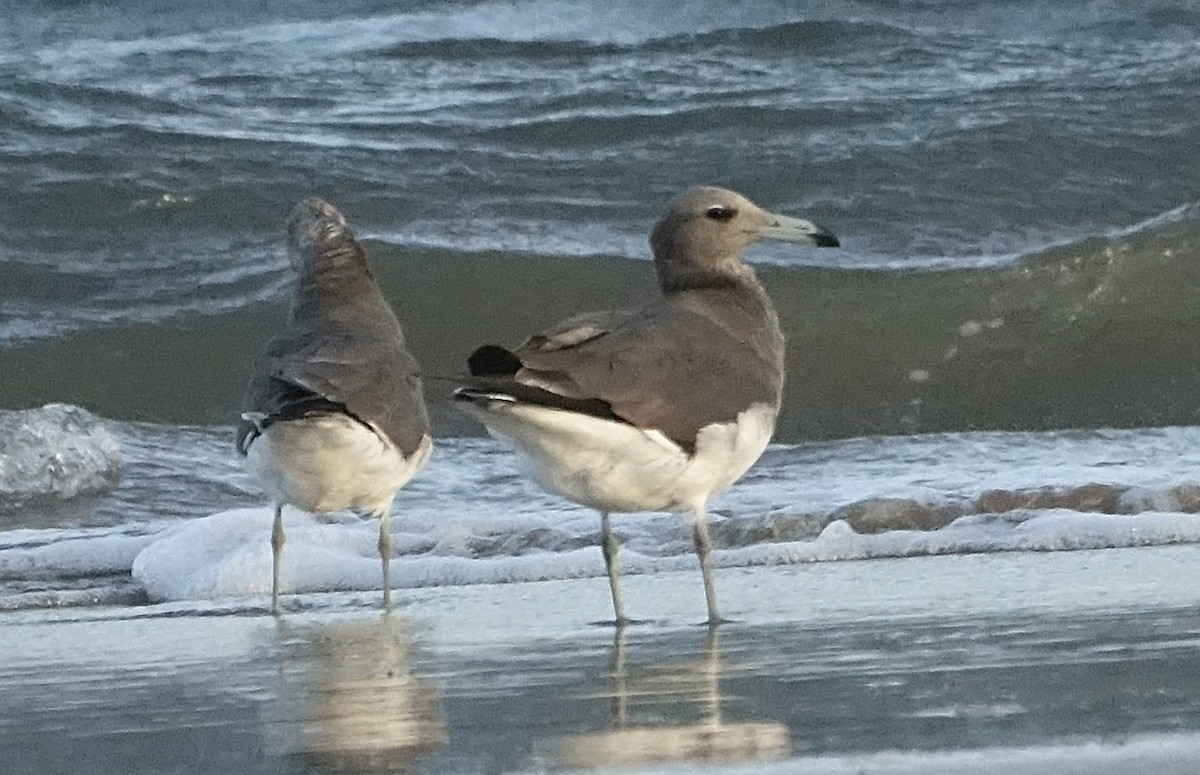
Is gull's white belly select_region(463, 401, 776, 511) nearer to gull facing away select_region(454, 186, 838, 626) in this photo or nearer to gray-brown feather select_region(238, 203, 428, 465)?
gull facing away select_region(454, 186, 838, 626)

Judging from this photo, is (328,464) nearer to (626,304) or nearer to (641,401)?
(641,401)

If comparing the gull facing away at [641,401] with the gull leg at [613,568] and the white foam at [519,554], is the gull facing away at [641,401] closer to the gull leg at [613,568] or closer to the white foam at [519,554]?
the gull leg at [613,568]

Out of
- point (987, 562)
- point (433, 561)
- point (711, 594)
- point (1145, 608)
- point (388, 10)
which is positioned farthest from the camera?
point (388, 10)

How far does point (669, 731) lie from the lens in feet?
12.8

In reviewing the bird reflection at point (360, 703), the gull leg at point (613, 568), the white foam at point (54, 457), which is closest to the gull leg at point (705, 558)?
the gull leg at point (613, 568)

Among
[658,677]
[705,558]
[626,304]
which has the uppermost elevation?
[658,677]

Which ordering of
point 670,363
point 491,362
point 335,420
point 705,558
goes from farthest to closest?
point 335,420 → point 705,558 → point 670,363 → point 491,362

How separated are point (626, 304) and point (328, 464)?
5.13m

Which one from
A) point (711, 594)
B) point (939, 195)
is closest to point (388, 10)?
point (939, 195)

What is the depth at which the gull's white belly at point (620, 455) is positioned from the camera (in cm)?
507

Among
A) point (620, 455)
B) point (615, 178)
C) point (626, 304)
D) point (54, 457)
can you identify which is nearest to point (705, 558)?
point (620, 455)

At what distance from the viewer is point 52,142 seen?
13484mm

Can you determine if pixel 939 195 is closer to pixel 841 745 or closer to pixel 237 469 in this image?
pixel 237 469

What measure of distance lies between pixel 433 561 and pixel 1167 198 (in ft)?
23.6
